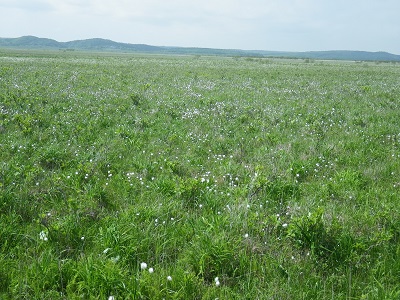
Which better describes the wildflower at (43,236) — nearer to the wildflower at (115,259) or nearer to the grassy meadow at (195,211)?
the grassy meadow at (195,211)

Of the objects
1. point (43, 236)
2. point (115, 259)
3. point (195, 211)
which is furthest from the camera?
point (195, 211)

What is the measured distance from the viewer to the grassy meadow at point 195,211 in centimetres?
366

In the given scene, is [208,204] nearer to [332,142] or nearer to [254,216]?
[254,216]

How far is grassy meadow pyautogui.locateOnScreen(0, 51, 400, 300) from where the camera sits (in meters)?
3.66

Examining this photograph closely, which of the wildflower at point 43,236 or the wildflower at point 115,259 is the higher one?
the wildflower at point 115,259

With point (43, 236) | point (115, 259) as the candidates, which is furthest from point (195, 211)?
point (43, 236)

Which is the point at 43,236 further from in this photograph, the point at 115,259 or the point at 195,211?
the point at 195,211

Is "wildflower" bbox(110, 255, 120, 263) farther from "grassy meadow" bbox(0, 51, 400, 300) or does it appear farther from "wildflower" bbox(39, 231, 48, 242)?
"wildflower" bbox(39, 231, 48, 242)

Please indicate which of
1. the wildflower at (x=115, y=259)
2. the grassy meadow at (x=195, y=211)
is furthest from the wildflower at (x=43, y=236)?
the wildflower at (x=115, y=259)

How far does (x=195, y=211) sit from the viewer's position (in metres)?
5.42

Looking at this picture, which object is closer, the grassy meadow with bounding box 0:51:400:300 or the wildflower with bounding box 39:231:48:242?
the grassy meadow with bounding box 0:51:400:300

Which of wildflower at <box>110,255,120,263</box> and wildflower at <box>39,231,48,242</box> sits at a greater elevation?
wildflower at <box>110,255,120,263</box>

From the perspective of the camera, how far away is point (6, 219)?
15.5 feet

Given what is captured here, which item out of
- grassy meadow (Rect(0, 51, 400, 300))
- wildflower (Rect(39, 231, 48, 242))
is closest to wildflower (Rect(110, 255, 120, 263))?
grassy meadow (Rect(0, 51, 400, 300))
